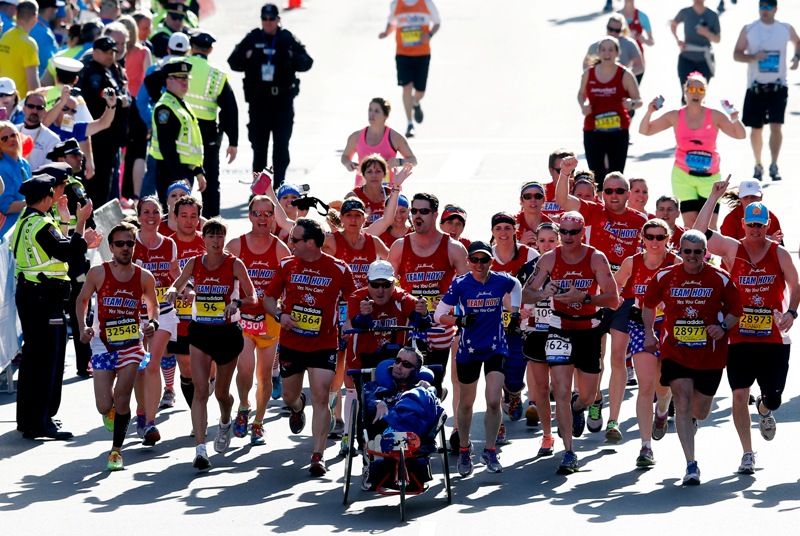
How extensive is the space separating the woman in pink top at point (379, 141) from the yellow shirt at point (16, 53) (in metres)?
4.52

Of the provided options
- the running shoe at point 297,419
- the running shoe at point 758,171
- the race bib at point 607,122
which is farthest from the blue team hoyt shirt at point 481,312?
the running shoe at point 758,171

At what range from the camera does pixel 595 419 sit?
1427 centimetres

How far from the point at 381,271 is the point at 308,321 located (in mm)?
717

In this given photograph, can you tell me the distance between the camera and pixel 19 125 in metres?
17.5

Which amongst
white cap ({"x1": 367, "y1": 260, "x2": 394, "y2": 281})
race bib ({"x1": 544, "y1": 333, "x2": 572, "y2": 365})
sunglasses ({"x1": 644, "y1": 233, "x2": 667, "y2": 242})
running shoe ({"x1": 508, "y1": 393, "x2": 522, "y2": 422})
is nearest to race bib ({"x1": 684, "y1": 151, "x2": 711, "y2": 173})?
sunglasses ({"x1": 644, "y1": 233, "x2": 667, "y2": 242})

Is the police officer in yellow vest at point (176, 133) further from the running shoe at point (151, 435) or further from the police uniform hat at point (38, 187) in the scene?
the running shoe at point (151, 435)

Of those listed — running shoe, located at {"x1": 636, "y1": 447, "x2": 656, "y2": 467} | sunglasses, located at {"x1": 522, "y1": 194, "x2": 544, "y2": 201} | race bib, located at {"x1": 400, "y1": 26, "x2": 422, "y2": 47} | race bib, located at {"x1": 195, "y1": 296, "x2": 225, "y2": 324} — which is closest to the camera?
running shoe, located at {"x1": 636, "y1": 447, "x2": 656, "y2": 467}

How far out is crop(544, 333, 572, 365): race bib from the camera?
1316cm

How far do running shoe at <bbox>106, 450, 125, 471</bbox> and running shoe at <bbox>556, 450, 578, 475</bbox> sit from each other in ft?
11.0

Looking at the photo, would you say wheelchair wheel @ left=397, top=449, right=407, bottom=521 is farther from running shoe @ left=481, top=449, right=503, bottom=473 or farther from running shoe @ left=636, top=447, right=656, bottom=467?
running shoe @ left=636, top=447, right=656, bottom=467

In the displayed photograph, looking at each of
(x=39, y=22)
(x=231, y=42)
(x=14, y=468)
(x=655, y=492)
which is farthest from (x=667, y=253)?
(x=231, y=42)

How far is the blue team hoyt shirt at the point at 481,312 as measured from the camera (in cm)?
1303

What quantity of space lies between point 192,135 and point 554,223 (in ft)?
18.4

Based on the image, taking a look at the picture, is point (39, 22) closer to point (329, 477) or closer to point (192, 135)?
point (192, 135)
